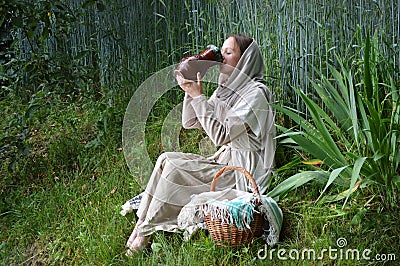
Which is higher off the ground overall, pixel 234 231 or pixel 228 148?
pixel 228 148

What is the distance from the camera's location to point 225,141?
9.70 ft

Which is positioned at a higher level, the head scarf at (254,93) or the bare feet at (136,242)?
the head scarf at (254,93)

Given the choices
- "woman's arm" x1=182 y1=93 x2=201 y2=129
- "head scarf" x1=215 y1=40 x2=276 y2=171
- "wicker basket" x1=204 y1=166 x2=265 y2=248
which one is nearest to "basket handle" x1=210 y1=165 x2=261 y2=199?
"wicker basket" x1=204 y1=166 x2=265 y2=248

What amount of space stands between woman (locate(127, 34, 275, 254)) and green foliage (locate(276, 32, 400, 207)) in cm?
14

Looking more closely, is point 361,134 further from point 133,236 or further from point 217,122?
point 133,236

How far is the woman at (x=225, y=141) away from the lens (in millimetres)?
2953

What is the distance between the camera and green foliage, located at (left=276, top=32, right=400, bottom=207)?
2.82 meters

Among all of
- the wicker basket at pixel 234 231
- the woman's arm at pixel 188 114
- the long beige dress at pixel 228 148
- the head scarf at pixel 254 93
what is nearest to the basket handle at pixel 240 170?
the wicker basket at pixel 234 231

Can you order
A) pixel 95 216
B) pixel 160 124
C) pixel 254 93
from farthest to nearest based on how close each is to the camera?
1. pixel 160 124
2. pixel 95 216
3. pixel 254 93

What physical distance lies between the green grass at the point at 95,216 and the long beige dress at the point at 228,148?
140mm

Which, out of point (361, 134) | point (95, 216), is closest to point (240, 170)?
point (361, 134)

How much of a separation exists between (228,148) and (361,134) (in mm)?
634

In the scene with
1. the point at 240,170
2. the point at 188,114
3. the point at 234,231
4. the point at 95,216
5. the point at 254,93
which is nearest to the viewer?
the point at 234,231

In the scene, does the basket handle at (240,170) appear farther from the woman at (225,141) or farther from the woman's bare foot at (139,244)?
the woman's bare foot at (139,244)
